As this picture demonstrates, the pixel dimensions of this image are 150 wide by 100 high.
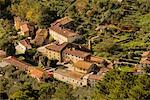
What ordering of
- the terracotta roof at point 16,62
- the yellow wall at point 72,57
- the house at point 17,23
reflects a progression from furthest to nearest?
the house at point 17,23, the yellow wall at point 72,57, the terracotta roof at point 16,62

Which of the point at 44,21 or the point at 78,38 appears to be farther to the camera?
the point at 44,21

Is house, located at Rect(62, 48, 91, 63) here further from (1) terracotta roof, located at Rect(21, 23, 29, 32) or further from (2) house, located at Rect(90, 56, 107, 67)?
(1) terracotta roof, located at Rect(21, 23, 29, 32)

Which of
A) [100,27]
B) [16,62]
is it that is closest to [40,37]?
[16,62]

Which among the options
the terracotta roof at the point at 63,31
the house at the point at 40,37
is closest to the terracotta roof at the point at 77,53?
the terracotta roof at the point at 63,31

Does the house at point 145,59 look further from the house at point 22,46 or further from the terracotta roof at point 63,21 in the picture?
the house at point 22,46

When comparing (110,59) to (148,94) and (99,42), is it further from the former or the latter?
(148,94)

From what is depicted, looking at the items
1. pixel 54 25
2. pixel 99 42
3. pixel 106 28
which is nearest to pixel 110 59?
pixel 99 42
